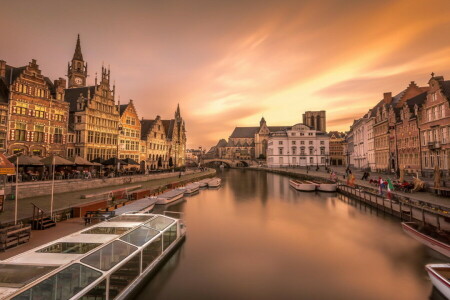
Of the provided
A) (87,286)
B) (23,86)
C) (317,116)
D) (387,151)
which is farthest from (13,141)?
(317,116)

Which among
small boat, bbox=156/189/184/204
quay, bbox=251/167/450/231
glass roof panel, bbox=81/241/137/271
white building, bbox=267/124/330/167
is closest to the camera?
glass roof panel, bbox=81/241/137/271

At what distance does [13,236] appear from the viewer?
32.8 feet

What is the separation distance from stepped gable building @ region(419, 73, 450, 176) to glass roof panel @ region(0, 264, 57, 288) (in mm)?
38087

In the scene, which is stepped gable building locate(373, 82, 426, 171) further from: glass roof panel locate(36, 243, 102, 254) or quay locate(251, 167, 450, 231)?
glass roof panel locate(36, 243, 102, 254)

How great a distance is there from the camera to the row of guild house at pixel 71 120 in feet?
91.9

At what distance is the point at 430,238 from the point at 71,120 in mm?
45608

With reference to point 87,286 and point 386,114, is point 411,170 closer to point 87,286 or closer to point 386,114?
point 386,114

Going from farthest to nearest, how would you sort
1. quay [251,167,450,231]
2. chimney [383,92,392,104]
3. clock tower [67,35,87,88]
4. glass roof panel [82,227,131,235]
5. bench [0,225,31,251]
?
1. clock tower [67,35,87,88]
2. chimney [383,92,392,104]
3. quay [251,167,450,231]
4. glass roof panel [82,227,131,235]
5. bench [0,225,31,251]

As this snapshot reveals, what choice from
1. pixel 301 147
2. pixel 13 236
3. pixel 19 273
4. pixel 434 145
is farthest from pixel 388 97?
pixel 19 273

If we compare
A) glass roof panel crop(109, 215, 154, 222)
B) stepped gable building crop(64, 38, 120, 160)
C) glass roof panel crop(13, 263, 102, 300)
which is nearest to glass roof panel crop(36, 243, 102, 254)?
glass roof panel crop(13, 263, 102, 300)

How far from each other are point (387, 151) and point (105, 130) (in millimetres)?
50985

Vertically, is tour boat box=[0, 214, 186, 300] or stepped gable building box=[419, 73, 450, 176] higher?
stepped gable building box=[419, 73, 450, 176]

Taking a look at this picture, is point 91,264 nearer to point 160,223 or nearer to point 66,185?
point 160,223

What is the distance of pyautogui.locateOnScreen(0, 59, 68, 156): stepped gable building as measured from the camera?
2744 centimetres
